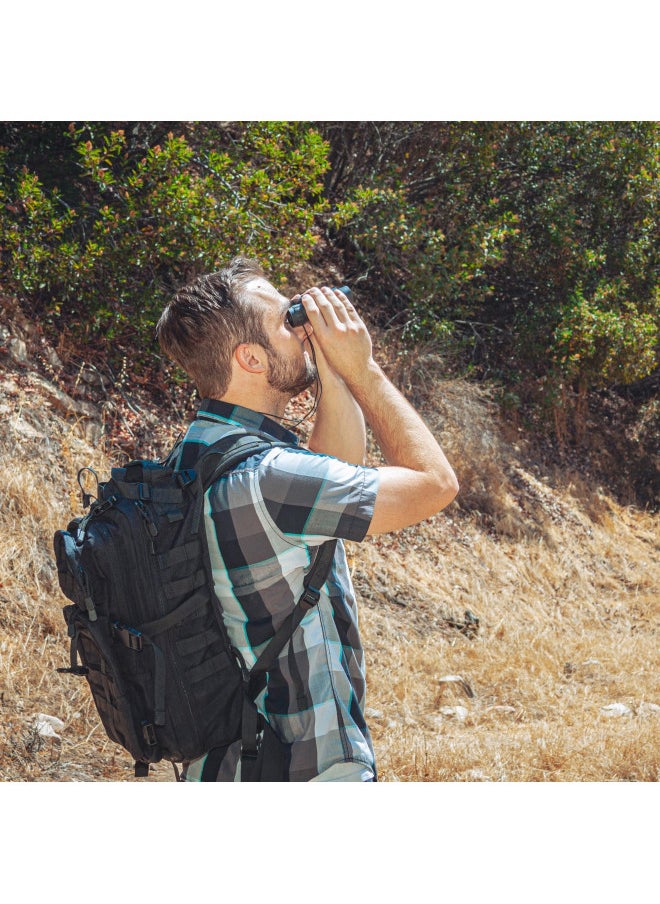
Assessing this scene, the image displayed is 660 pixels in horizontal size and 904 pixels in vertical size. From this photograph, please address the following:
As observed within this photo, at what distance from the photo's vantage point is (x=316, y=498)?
4.89 ft

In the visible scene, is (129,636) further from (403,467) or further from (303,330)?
(303,330)

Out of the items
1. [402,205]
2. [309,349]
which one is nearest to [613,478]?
[402,205]

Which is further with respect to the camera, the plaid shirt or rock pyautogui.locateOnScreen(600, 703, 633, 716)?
rock pyautogui.locateOnScreen(600, 703, 633, 716)

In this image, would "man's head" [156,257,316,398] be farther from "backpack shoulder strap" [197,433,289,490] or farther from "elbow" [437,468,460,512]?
"elbow" [437,468,460,512]

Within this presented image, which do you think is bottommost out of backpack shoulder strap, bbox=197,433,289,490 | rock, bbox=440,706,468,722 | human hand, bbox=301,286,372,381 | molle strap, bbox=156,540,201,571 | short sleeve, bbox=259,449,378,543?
rock, bbox=440,706,468,722

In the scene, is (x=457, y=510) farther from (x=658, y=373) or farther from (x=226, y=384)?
(x=226, y=384)

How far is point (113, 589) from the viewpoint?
1524mm

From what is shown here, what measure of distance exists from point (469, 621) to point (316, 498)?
5.32 meters

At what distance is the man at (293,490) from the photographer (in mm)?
1509

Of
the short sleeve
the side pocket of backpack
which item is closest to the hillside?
the side pocket of backpack

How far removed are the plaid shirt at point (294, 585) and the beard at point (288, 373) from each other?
0.15 m

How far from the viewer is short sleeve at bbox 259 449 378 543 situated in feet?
4.89

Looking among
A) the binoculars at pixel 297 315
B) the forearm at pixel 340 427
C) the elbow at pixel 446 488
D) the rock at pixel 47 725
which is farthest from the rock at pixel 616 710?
the binoculars at pixel 297 315

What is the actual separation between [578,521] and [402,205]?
375 centimetres
